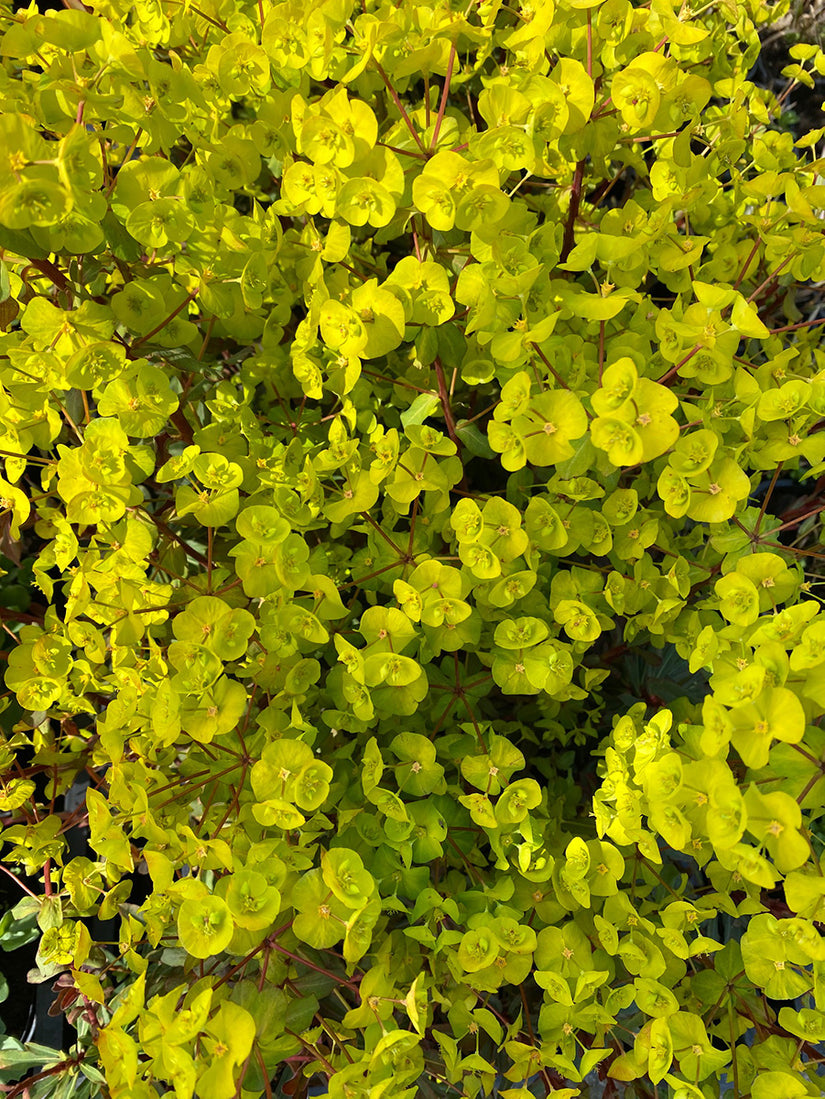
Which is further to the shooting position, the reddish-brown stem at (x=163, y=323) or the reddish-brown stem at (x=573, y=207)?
the reddish-brown stem at (x=573, y=207)

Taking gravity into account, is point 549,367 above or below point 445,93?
below

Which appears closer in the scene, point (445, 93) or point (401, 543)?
point (445, 93)

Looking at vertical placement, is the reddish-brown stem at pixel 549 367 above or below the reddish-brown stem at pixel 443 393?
above

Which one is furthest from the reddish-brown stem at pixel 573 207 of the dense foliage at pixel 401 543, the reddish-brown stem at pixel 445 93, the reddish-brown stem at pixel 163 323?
the reddish-brown stem at pixel 163 323

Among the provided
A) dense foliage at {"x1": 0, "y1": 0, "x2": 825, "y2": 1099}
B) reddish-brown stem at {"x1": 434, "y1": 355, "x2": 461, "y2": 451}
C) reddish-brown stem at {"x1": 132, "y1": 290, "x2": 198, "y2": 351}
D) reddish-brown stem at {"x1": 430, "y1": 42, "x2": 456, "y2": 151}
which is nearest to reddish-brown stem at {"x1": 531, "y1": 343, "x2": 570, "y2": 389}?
dense foliage at {"x1": 0, "y1": 0, "x2": 825, "y2": 1099}

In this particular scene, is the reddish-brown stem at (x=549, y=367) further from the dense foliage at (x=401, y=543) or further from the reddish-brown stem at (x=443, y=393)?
the reddish-brown stem at (x=443, y=393)

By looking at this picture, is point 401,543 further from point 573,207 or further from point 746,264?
point 746,264

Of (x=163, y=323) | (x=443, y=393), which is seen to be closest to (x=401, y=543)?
(x=443, y=393)

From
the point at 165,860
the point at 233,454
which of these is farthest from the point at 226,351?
the point at 165,860

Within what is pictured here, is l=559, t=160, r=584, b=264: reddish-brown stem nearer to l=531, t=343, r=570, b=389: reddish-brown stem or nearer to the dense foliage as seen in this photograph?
the dense foliage
